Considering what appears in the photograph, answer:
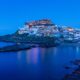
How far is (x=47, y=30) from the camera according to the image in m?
18.9

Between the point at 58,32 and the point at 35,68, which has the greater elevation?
the point at 58,32

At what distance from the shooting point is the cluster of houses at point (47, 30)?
18.3 metres

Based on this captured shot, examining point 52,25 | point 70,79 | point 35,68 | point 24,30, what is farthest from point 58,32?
point 70,79

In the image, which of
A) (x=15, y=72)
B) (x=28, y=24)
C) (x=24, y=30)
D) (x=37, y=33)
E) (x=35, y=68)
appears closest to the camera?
(x=15, y=72)

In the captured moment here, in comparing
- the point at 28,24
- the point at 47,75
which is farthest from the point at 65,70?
the point at 28,24

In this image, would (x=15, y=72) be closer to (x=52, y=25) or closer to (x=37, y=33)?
(x=37, y=33)

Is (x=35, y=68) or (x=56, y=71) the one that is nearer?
(x=56, y=71)

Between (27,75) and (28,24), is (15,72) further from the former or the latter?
(28,24)

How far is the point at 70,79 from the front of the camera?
473cm

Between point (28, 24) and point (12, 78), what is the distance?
16032 millimetres

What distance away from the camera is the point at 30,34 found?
728 inches

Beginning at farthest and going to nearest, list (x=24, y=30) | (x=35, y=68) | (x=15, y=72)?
1. (x=24, y=30)
2. (x=35, y=68)
3. (x=15, y=72)

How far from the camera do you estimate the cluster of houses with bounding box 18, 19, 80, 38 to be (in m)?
18.3

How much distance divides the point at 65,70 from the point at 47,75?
69 centimetres
